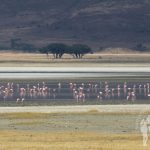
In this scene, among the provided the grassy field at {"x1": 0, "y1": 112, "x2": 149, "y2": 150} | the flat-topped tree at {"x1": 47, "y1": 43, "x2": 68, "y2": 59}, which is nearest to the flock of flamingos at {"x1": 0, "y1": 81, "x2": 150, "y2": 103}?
the grassy field at {"x1": 0, "y1": 112, "x2": 149, "y2": 150}

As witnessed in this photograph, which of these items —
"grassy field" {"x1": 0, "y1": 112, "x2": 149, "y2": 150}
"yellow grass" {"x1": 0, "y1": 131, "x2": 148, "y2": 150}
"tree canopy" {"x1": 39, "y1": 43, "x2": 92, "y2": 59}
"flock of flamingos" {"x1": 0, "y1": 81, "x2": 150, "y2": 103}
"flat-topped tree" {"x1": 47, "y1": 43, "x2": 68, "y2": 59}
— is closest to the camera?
"yellow grass" {"x1": 0, "y1": 131, "x2": 148, "y2": 150}

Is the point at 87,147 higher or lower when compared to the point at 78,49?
lower

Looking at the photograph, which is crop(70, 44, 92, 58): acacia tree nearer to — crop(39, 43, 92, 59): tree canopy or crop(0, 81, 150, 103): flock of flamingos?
crop(39, 43, 92, 59): tree canopy

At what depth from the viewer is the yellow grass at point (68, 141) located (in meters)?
36.8

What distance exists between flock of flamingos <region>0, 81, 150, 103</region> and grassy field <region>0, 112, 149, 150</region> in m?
12.0

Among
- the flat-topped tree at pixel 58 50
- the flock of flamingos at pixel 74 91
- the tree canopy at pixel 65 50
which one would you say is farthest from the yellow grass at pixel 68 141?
the tree canopy at pixel 65 50

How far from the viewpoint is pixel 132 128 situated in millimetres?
46219

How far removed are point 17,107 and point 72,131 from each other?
611 inches

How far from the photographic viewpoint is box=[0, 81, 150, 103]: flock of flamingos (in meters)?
68.3

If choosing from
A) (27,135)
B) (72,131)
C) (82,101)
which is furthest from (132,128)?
(82,101)

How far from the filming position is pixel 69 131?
4497 cm

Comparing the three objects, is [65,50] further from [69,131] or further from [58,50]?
[69,131]

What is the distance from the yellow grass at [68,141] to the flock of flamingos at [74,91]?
73.7ft

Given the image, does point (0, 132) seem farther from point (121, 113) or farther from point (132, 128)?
point (121, 113)
